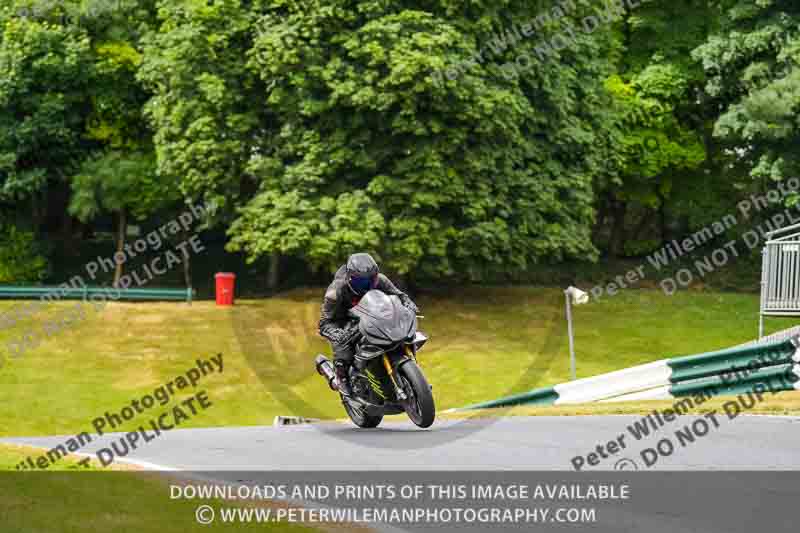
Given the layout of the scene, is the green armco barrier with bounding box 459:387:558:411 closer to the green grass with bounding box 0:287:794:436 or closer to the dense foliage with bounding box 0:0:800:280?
the green grass with bounding box 0:287:794:436

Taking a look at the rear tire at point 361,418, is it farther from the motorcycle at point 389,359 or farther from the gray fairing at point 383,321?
the gray fairing at point 383,321

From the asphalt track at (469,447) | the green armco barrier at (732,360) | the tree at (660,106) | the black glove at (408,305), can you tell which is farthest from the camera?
the tree at (660,106)

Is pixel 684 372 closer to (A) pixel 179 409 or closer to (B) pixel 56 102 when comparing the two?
(A) pixel 179 409

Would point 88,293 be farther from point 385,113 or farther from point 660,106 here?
point 660,106

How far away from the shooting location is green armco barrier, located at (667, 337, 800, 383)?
17375mm

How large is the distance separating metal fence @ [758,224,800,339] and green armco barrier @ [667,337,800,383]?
3.63 metres

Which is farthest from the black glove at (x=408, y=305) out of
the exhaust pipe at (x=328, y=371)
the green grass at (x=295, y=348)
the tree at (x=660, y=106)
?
the tree at (x=660, y=106)

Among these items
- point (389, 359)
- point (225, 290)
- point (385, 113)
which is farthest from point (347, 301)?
point (225, 290)

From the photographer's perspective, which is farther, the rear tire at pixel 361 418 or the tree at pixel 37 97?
the tree at pixel 37 97

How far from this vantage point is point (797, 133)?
38844 mm

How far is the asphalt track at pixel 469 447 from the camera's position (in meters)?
Answer: 10.6

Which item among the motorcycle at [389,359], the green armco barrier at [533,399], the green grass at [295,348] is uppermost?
the motorcycle at [389,359]

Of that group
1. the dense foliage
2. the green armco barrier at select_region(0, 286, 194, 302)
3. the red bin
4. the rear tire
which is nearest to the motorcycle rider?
the rear tire

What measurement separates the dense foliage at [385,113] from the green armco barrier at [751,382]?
17.2 metres
